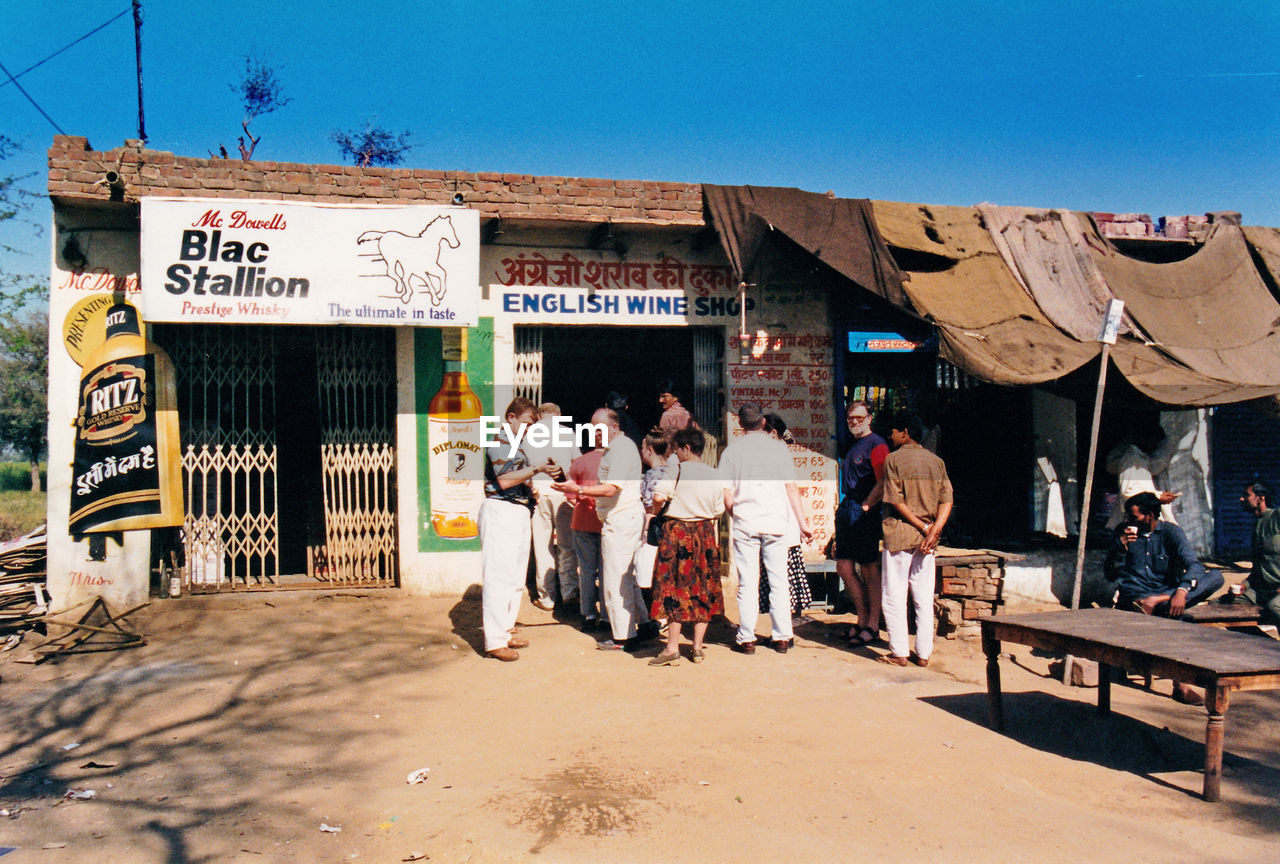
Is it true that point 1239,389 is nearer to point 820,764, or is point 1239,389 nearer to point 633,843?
point 820,764

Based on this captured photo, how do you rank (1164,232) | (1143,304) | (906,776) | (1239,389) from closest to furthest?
(906,776) < (1239,389) < (1143,304) < (1164,232)

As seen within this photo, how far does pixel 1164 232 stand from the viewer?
9.44 metres

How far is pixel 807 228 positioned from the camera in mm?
8031

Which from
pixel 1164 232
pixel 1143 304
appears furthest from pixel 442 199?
pixel 1164 232

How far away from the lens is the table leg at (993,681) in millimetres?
5184

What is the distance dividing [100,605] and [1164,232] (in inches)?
427

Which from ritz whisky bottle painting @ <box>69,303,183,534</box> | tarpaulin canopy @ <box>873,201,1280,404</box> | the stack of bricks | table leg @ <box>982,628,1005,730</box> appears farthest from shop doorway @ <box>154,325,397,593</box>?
table leg @ <box>982,628,1005,730</box>

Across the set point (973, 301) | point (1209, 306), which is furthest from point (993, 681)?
point (1209, 306)

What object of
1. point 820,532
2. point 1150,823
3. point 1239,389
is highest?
point 1239,389

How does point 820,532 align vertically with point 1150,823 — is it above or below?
above

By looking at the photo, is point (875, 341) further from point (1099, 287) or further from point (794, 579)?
point (794, 579)

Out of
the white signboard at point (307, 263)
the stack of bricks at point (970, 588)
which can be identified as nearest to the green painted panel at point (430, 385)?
the white signboard at point (307, 263)

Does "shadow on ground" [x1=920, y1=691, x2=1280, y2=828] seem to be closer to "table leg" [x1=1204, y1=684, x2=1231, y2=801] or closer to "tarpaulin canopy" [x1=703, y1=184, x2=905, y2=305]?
"table leg" [x1=1204, y1=684, x2=1231, y2=801]

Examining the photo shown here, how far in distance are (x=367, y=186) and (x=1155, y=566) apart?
7.19 m
